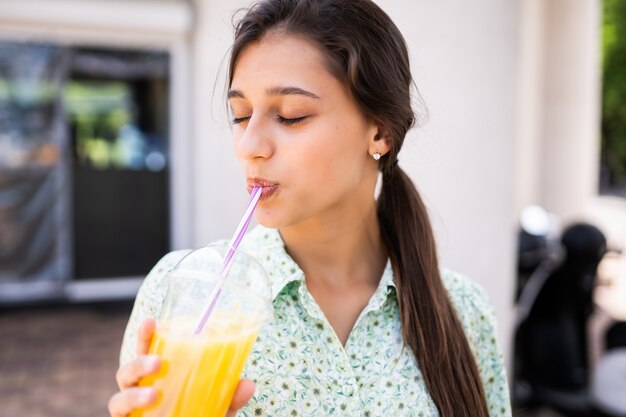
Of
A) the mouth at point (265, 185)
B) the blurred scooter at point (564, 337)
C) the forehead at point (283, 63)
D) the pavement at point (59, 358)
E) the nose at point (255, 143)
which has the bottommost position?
the pavement at point (59, 358)

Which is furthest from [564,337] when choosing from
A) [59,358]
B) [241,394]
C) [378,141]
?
[59,358]

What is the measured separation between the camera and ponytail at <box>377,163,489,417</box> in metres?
1.43

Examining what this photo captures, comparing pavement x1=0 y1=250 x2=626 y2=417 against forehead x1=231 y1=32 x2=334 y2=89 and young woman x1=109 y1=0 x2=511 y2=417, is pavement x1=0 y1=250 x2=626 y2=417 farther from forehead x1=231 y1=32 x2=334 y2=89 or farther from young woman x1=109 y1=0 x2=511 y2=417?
forehead x1=231 y1=32 x2=334 y2=89

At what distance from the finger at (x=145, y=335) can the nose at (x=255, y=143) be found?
1.18ft

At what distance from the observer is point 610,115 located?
55.2 ft

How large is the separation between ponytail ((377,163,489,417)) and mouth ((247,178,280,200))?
351mm

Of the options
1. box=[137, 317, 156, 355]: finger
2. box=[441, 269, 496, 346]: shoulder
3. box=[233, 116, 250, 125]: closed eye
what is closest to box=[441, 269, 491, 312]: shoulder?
box=[441, 269, 496, 346]: shoulder

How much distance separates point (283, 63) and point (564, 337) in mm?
3167

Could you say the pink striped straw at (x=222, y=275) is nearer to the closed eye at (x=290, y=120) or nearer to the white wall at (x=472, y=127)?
the closed eye at (x=290, y=120)

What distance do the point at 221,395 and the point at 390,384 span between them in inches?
17.0

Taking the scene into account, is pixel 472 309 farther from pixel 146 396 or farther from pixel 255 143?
pixel 146 396

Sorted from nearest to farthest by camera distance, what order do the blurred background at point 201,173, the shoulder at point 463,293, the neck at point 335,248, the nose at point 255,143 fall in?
the nose at point 255,143
the neck at point 335,248
the shoulder at point 463,293
the blurred background at point 201,173

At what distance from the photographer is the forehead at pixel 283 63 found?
4.25 feet

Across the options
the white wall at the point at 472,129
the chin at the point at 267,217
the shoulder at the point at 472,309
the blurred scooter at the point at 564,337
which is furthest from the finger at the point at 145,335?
the blurred scooter at the point at 564,337
